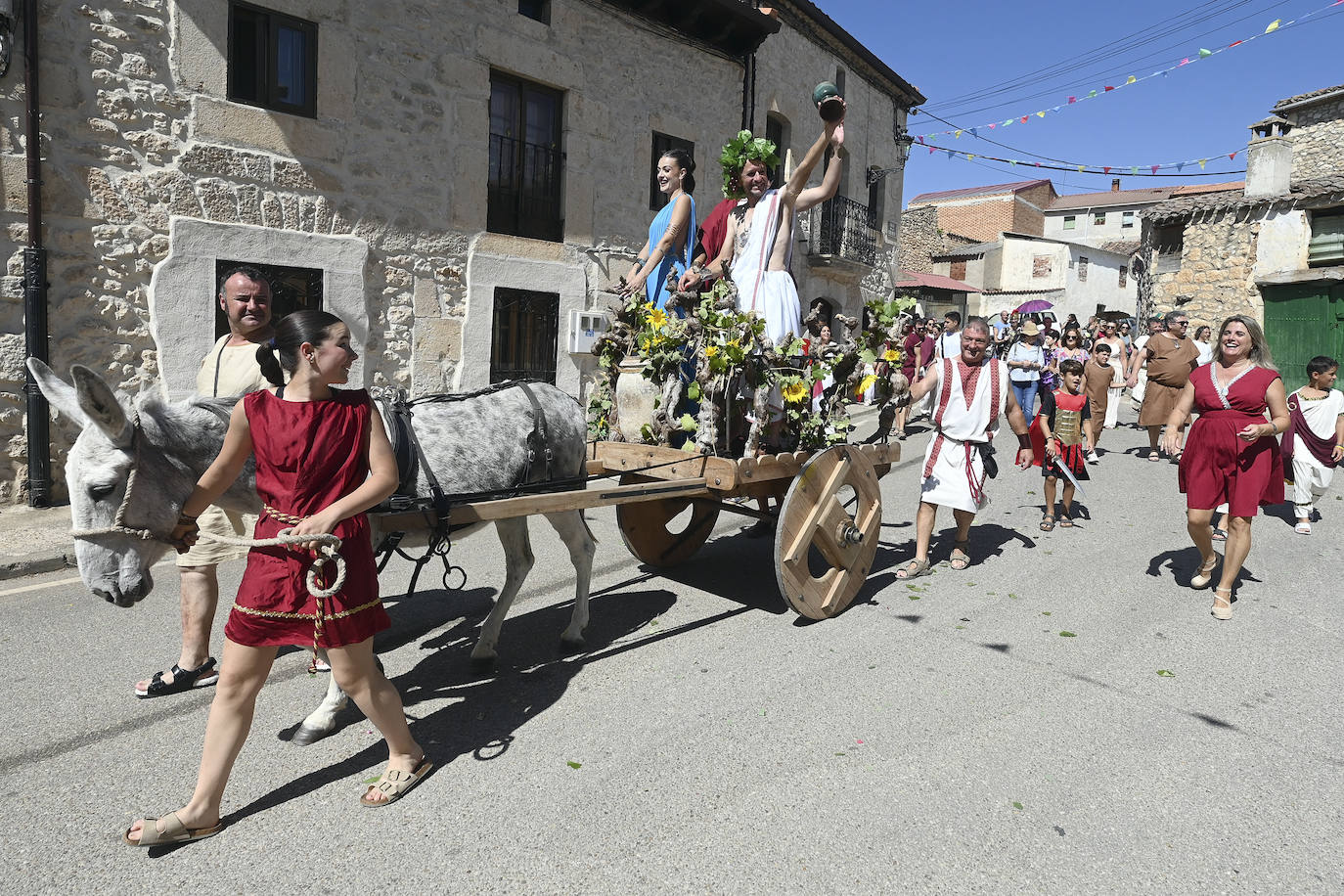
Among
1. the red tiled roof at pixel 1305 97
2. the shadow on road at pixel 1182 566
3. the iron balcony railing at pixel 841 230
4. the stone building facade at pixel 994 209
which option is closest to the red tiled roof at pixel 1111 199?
A: the stone building facade at pixel 994 209

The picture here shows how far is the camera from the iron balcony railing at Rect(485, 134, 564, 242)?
10906mm

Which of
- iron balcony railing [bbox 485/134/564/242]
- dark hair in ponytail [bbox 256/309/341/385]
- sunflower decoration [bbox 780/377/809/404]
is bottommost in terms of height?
sunflower decoration [bbox 780/377/809/404]

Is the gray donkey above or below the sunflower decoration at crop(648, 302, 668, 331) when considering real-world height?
below

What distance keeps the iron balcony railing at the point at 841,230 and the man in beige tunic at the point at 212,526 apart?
A: 1519 centimetres

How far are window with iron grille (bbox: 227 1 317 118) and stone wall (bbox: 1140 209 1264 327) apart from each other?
22.6m

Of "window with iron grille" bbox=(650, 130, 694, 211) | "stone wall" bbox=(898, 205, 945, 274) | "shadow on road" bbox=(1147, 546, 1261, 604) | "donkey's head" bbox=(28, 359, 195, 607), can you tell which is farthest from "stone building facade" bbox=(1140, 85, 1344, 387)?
"donkey's head" bbox=(28, 359, 195, 607)

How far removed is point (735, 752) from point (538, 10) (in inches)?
428

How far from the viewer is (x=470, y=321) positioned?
1049 cm

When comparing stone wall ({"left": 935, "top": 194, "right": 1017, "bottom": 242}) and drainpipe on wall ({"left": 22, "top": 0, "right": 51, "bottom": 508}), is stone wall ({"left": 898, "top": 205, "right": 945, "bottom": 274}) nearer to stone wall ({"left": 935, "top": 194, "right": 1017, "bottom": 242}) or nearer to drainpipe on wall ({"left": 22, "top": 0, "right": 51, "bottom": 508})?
stone wall ({"left": 935, "top": 194, "right": 1017, "bottom": 242})

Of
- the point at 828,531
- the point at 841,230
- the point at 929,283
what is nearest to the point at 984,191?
the point at 929,283

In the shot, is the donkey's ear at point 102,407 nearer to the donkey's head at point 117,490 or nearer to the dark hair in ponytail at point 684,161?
the donkey's head at point 117,490

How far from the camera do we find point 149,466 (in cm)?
299

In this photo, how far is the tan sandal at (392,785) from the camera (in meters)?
2.87

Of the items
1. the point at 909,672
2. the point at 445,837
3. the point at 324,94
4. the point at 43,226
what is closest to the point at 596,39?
the point at 324,94
